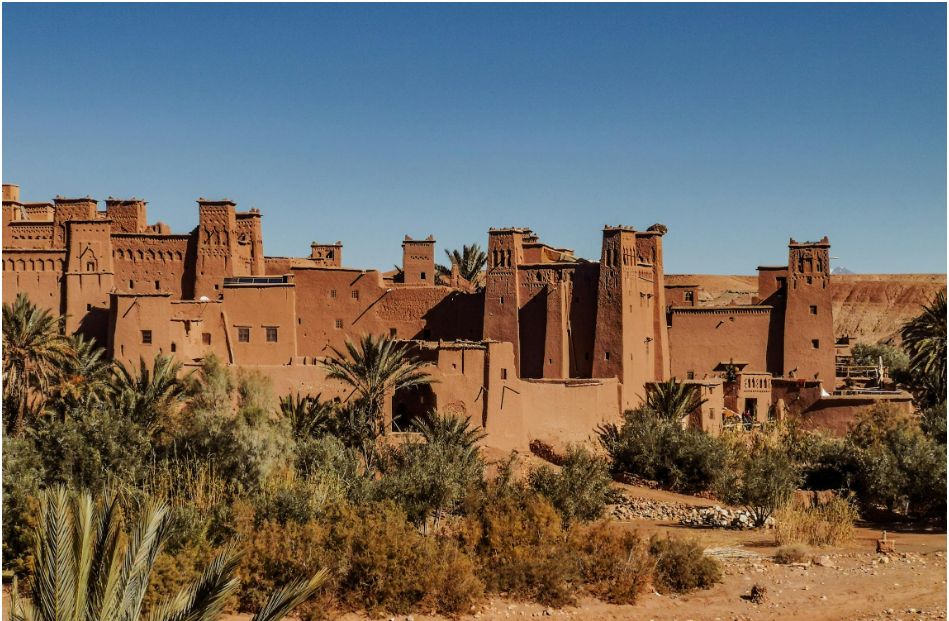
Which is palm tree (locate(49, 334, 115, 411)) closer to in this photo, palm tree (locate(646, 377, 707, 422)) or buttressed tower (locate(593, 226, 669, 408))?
buttressed tower (locate(593, 226, 669, 408))

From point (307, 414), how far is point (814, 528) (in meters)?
11.4

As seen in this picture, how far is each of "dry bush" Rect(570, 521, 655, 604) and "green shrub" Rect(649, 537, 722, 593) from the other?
0.26 metres

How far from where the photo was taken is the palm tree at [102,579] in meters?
9.27

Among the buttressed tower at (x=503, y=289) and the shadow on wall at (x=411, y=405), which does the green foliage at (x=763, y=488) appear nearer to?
the shadow on wall at (x=411, y=405)

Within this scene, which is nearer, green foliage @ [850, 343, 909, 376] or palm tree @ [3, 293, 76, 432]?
palm tree @ [3, 293, 76, 432]

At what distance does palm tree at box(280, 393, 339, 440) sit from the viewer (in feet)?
83.3

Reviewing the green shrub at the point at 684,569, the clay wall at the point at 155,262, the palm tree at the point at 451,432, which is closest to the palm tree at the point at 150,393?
the palm tree at the point at 451,432

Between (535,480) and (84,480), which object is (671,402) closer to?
(535,480)

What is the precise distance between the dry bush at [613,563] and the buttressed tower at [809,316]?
1915cm

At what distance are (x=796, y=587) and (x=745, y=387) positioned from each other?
16.9 metres

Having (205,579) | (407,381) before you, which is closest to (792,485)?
(407,381)

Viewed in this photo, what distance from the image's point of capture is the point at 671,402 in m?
31.5

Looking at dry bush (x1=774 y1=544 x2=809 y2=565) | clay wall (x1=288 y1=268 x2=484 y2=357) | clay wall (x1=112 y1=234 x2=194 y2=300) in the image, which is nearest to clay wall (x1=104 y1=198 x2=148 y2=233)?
clay wall (x1=112 y1=234 x2=194 y2=300)

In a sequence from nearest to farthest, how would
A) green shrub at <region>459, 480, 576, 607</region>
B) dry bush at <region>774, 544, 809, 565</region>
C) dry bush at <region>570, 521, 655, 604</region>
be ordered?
green shrub at <region>459, 480, 576, 607</region> → dry bush at <region>570, 521, 655, 604</region> → dry bush at <region>774, 544, 809, 565</region>
